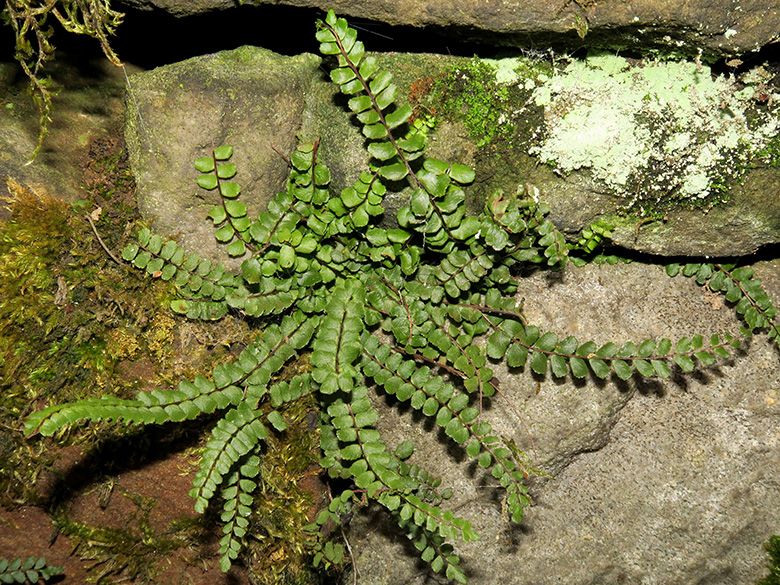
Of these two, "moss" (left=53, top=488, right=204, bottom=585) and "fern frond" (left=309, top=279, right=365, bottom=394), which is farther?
"moss" (left=53, top=488, right=204, bottom=585)

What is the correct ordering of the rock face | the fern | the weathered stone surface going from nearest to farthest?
the rock face, the fern, the weathered stone surface

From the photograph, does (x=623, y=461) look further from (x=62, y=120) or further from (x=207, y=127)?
(x=62, y=120)

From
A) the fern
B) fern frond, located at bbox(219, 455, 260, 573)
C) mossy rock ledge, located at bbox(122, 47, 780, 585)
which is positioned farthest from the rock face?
the fern

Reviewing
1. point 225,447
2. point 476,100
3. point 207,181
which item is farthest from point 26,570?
point 476,100

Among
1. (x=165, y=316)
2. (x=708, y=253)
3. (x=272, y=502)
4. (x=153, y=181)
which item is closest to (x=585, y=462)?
(x=708, y=253)

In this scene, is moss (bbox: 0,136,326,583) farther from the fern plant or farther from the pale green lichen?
the pale green lichen

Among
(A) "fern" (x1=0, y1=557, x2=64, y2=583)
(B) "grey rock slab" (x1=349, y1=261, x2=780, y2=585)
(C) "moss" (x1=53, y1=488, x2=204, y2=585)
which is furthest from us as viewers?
(B) "grey rock slab" (x1=349, y1=261, x2=780, y2=585)

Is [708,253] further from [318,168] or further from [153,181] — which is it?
[153,181]
